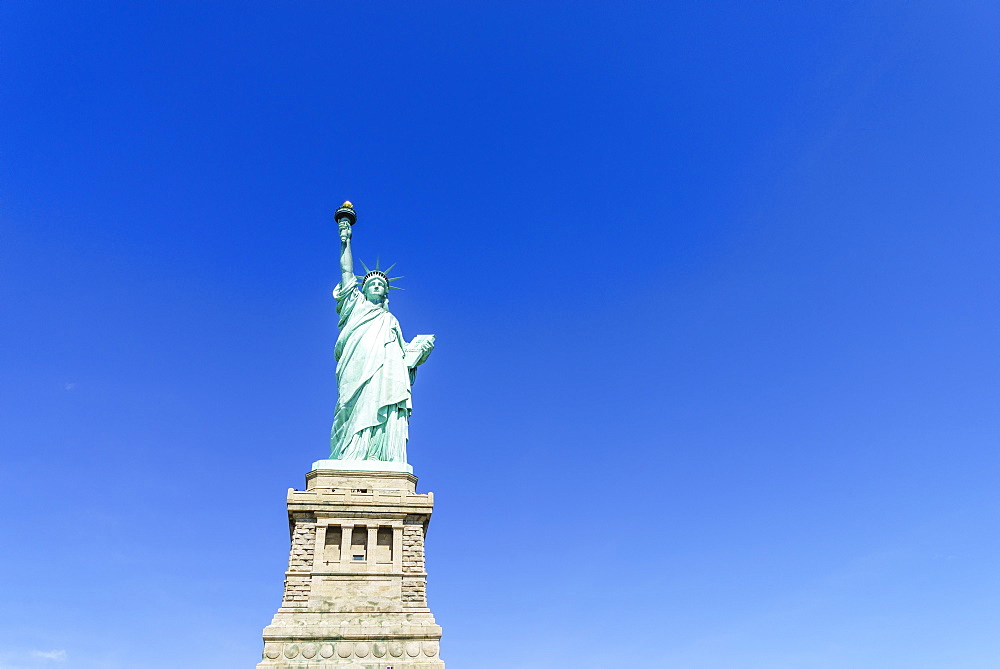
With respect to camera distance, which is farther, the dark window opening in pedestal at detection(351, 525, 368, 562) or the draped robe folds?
the draped robe folds

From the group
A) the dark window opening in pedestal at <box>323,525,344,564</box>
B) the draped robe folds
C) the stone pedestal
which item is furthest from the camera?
the draped robe folds

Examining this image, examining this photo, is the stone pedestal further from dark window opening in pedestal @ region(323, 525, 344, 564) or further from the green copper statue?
the green copper statue

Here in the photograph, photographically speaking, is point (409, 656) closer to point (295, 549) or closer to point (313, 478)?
point (295, 549)

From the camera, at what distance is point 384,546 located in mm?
28297

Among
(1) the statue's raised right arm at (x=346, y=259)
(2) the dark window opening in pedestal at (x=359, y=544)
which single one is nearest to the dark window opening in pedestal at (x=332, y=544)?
(2) the dark window opening in pedestal at (x=359, y=544)

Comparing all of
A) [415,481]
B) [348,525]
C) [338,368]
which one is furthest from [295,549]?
[338,368]

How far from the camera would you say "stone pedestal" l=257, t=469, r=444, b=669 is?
2552cm

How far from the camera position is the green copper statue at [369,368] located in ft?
103

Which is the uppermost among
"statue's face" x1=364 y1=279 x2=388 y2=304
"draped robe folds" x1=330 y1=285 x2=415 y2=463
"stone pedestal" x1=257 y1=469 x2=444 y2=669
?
"statue's face" x1=364 y1=279 x2=388 y2=304

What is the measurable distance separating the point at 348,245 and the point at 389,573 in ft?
48.6

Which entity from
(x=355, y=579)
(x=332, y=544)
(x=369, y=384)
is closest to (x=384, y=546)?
(x=355, y=579)

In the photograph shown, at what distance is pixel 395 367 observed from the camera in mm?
33469

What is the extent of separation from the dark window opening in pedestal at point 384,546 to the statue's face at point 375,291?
11.4 m

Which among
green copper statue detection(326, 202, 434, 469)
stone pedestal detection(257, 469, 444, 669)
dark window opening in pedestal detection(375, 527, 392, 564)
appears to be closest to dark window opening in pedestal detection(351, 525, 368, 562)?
stone pedestal detection(257, 469, 444, 669)
